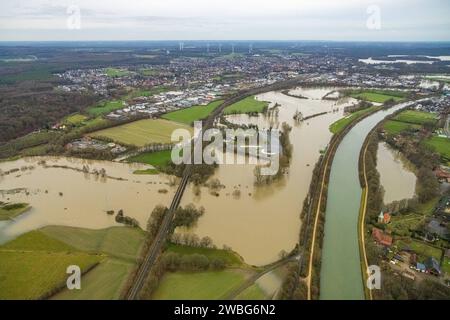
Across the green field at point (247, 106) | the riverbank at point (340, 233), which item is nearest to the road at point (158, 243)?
the riverbank at point (340, 233)

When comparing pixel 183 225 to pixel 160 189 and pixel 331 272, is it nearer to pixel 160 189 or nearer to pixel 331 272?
pixel 160 189

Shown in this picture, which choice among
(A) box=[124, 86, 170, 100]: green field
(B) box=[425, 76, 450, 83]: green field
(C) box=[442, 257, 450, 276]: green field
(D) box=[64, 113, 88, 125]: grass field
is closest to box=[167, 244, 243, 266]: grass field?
(C) box=[442, 257, 450, 276]: green field

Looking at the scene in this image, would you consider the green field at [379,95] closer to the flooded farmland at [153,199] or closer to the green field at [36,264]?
the flooded farmland at [153,199]

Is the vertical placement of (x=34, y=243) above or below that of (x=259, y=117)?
below

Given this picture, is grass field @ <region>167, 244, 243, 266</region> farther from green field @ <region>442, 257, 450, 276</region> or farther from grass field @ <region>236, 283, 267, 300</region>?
green field @ <region>442, 257, 450, 276</region>

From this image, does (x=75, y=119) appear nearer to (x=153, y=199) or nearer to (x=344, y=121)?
(x=153, y=199)

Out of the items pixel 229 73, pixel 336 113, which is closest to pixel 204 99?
pixel 336 113
